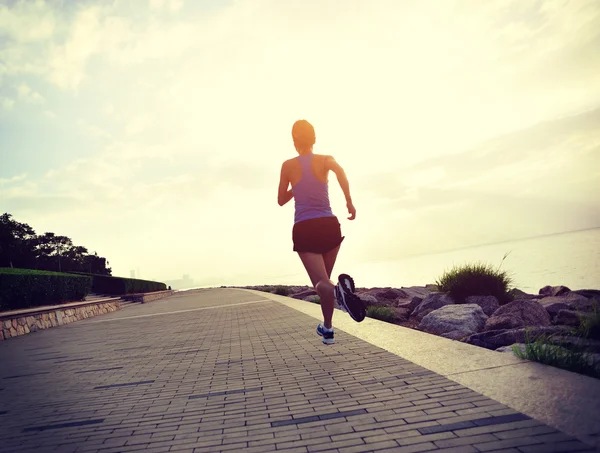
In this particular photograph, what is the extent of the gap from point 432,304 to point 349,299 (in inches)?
204

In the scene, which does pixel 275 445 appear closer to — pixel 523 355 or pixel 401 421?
pixel 401 421

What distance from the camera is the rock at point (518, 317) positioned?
6.05 meters

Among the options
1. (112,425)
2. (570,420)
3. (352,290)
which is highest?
(352,290)

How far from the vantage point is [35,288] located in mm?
14445

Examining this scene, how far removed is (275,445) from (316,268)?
7.83 feet

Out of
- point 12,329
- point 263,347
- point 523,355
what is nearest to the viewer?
point 523,355

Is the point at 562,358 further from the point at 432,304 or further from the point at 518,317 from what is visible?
the point at 432,304

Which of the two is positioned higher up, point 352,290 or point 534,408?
point 352,290

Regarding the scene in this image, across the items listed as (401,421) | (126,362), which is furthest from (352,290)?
(126,362)

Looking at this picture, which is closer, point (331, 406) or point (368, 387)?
point (331, 406)

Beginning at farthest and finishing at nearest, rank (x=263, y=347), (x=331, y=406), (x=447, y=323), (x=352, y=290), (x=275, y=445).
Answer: (x=447, y=323), (x=263, y=347), (x=352, y=290), (x=331, y=406), (x=275, y=445)

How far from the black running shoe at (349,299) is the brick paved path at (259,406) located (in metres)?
0.46

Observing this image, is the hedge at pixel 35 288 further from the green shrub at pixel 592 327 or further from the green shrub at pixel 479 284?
the green shrub at pixel 592 327

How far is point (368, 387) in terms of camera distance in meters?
3.39
